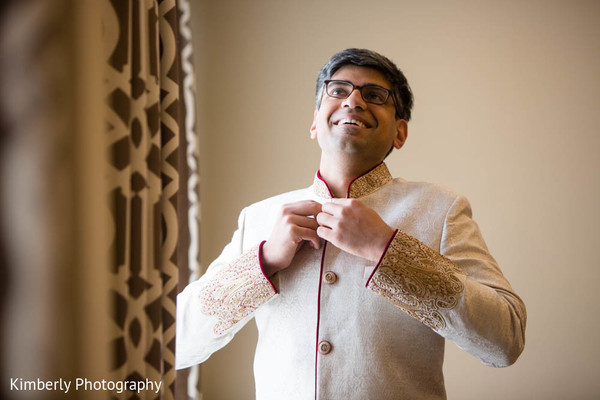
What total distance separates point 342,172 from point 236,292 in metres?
0.45

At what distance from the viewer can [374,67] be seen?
51.9 inches

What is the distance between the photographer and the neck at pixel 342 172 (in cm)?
129

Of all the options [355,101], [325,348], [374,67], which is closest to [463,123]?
[374,67]

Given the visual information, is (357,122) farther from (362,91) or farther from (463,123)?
(463,123)

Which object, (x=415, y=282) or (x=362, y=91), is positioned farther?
(x=362, y=91)

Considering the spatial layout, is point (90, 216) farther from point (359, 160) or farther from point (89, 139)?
point (359, 160)

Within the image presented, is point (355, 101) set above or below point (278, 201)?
above

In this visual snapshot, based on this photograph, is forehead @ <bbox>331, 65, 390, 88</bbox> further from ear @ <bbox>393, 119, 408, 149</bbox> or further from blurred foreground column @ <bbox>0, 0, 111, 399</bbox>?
blurred foreground column @ <bbox>0, 0, 111, 399</bbox>

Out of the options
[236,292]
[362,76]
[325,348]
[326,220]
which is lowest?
A: [325,348]

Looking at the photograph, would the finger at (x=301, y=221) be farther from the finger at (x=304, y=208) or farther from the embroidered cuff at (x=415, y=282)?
the embroidered cuff at (x=415, y=282)

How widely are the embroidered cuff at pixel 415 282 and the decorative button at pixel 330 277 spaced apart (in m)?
0.15

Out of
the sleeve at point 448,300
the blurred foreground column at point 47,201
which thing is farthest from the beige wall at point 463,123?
the blurred foreground column at point 47,201

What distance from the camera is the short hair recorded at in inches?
51.8

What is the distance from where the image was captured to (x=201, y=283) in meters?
1.27
